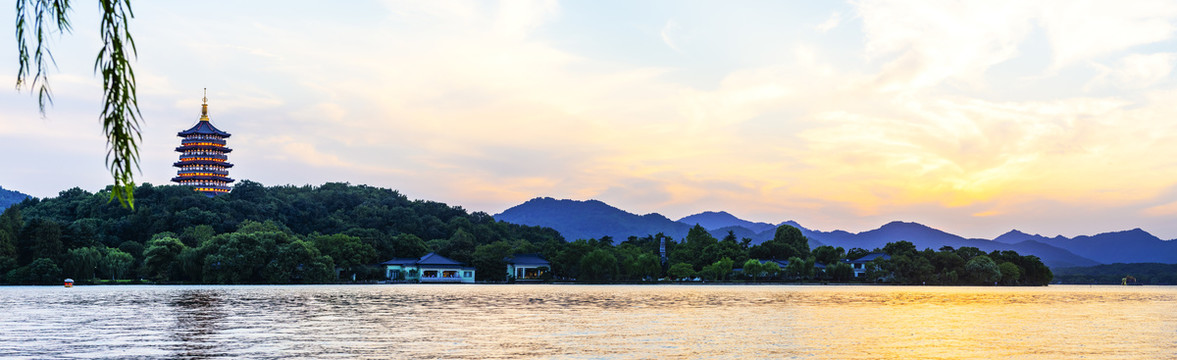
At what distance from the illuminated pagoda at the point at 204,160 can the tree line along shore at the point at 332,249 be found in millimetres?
12289

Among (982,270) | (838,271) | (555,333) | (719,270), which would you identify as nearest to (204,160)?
(719,270)

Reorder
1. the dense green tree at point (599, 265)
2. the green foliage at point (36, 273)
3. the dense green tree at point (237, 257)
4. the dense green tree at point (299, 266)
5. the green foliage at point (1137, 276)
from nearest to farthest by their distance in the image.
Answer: the green foliage at point (36, 273) < the dense green tree at point (237, 257) < the dense green tree at point (299, 266) < the dense green tree at point (599, 265) < the green foliage at point (1137, 276)

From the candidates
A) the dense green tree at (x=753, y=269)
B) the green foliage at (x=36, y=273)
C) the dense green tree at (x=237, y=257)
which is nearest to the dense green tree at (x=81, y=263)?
the green foliage at (x=36, y=273)

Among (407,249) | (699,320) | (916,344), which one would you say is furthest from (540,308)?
(407,249)

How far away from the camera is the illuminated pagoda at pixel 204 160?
5153 inches

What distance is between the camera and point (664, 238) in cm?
12075

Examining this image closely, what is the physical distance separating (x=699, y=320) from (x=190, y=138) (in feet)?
398

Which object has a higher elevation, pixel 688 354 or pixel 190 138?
pixel 190 138

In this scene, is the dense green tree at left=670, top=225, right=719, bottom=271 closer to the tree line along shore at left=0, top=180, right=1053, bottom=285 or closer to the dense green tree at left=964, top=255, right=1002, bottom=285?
the tree line along shore at left=0, top=180, right=1053, bottom=285

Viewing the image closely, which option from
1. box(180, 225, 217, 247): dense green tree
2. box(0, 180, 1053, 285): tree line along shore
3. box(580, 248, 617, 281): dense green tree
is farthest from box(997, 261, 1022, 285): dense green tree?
box(180, 225, 217, 247): dense green tree

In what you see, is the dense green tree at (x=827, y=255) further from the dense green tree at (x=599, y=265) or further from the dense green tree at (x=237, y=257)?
the dense green tree at (x=237, y=257)

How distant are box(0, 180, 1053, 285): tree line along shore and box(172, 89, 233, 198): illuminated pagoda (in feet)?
40.3

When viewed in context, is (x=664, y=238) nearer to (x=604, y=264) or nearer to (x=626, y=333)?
(x=604, y=264)

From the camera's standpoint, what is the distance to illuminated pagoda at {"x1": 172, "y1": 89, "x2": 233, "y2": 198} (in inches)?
5153
